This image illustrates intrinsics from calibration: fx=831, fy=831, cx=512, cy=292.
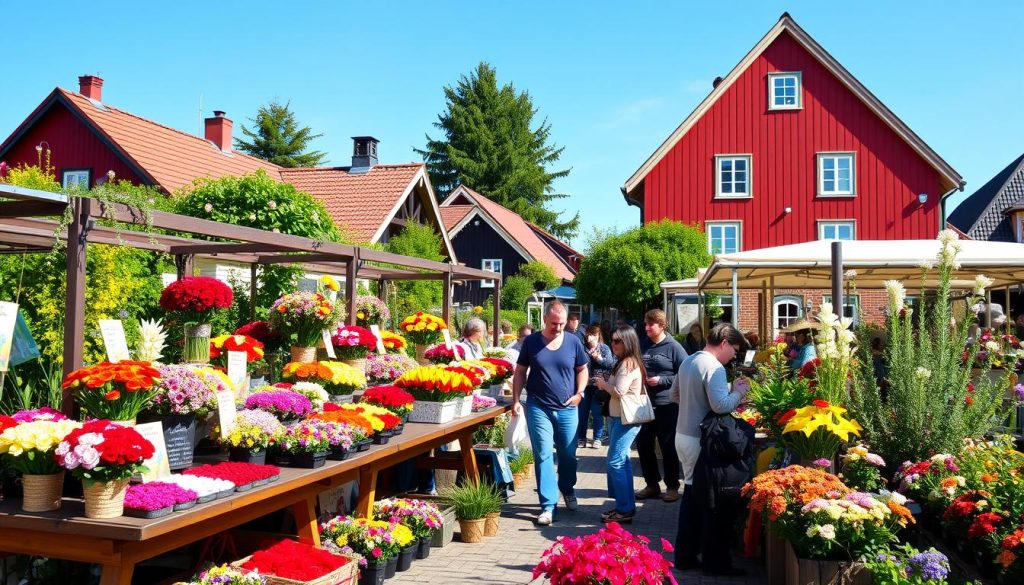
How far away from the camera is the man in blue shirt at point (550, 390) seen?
6.92 metres

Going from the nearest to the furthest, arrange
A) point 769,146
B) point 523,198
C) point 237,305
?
point 237,305 < point 769,146 < point 523,198

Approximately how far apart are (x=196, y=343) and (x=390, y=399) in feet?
4.69

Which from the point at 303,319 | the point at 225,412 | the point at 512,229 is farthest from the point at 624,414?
the point at 512,229

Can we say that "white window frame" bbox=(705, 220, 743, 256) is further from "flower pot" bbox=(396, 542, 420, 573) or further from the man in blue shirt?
"flower pot" bbox=(396, 542, 420, 573)

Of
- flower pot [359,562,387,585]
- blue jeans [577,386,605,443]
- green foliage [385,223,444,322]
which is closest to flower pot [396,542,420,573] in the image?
flower pot [359,562,387,585]

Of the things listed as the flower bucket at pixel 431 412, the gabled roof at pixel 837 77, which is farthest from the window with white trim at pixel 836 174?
the flower bucket at pixel 431 412

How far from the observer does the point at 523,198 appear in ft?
153

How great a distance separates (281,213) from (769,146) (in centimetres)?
1754

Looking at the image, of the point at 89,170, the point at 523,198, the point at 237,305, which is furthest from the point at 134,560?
the point at 523,198

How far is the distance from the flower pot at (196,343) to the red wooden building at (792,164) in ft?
65.5

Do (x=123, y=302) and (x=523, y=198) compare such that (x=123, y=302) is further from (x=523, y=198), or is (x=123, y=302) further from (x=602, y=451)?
(x=523, y=198)

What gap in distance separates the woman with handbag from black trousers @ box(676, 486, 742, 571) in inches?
48.1

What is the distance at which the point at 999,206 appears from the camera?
35375mm

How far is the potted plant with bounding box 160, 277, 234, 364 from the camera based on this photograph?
15.4 ft
